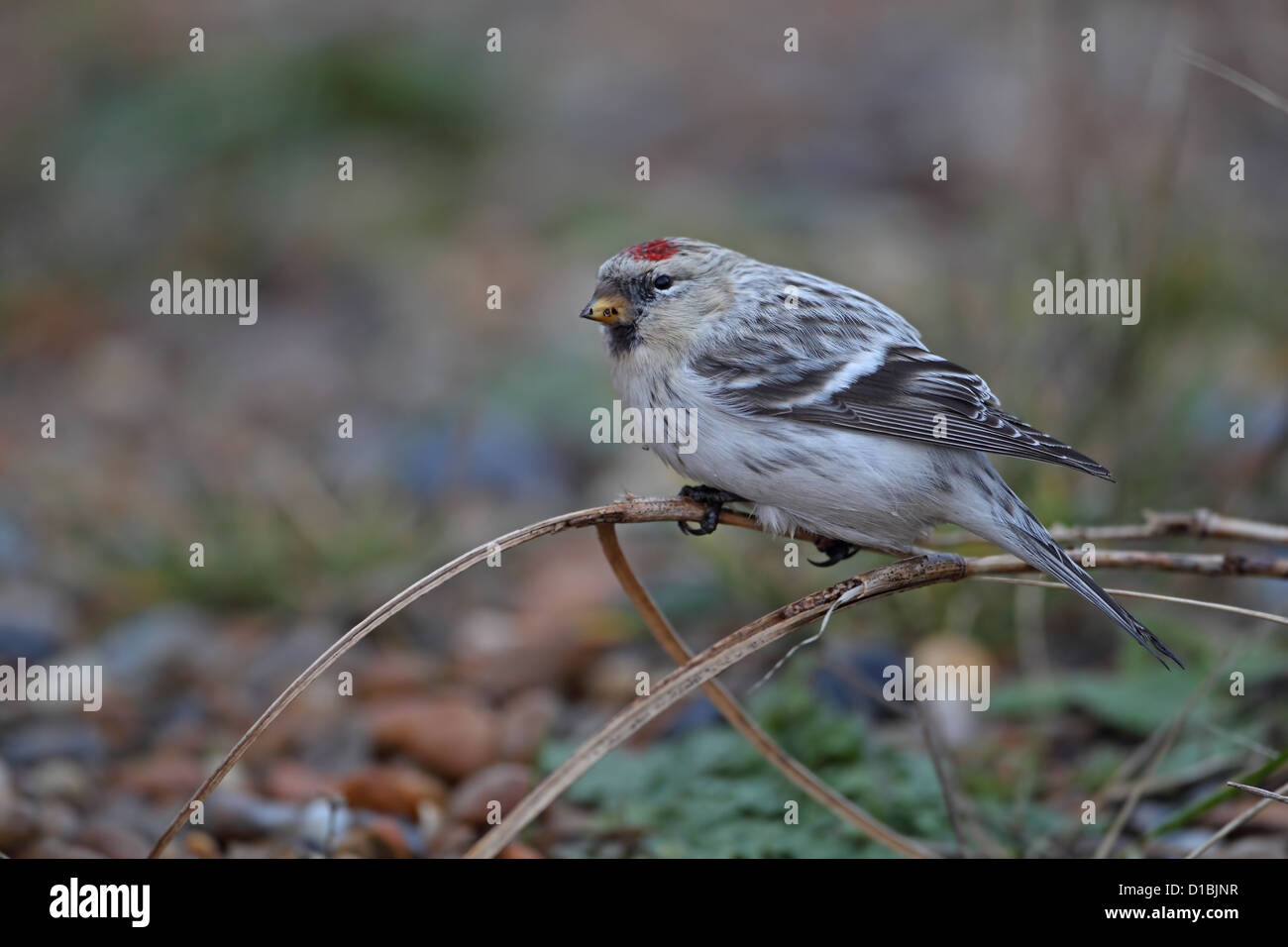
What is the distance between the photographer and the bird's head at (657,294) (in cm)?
351

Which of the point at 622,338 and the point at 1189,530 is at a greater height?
the point at 622,338

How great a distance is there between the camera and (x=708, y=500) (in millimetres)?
3240

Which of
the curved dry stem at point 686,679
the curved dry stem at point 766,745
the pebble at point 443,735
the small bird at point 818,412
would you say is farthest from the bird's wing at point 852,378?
the pebble at point 443,735

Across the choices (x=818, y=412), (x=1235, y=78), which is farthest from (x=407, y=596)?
(x=1235, y=78)

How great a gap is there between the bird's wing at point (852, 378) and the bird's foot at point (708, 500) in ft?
0.73

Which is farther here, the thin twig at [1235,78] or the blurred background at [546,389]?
the blurred background at [546,389]

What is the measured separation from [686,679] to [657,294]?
1304 millimetres

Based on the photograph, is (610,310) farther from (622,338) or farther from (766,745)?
(766,745)

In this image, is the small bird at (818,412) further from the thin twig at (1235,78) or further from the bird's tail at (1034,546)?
the thin twig at (1235,78)

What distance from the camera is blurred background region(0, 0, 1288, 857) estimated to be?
3.71 meters

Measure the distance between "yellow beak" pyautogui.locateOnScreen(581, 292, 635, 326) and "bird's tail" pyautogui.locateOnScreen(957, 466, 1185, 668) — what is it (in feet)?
3.53

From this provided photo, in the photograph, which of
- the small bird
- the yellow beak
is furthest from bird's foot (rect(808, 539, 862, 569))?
the yellow beak

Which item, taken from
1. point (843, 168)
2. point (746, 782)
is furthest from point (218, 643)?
point (843, 168)

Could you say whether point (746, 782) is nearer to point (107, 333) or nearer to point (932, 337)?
point (932, 337)
